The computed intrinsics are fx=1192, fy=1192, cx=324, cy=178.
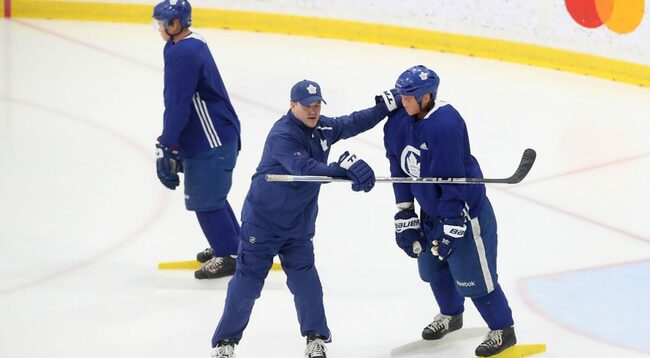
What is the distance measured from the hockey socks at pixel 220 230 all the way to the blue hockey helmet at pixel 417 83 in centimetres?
139

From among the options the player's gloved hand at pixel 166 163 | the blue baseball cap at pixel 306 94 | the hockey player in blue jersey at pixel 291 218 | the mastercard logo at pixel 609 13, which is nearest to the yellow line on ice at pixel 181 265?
the player's gloved hand at pixel 166 163

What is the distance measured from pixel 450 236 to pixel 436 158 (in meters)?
0.29

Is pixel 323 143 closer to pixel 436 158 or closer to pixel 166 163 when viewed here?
pixel 436 158

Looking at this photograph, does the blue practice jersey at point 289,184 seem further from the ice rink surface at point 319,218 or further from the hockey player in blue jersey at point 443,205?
the ice rink surface at point 319,218

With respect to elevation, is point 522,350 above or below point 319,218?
below

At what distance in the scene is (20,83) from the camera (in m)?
8.40

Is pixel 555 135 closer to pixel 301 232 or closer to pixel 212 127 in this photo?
pixel 212 127

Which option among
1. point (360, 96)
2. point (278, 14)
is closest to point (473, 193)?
point (360, 96)

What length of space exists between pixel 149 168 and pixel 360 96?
78.6 inches

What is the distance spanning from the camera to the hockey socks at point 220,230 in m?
5.36

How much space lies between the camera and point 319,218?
625 cm

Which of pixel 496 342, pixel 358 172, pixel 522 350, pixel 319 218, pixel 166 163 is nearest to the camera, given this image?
pixel 358 172

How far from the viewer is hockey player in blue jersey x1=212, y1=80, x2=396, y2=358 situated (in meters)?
4.27

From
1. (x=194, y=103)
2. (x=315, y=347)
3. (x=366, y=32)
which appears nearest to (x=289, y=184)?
(x=315, y=347)
